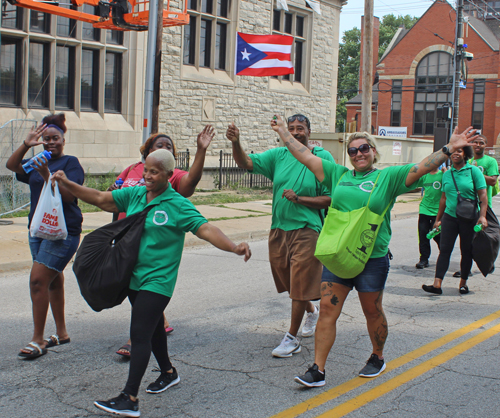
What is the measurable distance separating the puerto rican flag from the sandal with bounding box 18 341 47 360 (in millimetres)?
12332

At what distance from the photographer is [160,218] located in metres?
3.62

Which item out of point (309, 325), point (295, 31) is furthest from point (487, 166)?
point (295, 31)

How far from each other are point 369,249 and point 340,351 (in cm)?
127

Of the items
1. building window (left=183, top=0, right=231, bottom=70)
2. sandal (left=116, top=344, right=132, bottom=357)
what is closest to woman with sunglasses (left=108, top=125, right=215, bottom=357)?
sandal (left=116, top=344, right=132, bottom=357)

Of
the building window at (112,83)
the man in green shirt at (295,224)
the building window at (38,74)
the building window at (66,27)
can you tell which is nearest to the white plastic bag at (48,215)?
the man in green shirt at (295,224)

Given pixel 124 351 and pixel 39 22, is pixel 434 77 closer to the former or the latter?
pixel 39 22

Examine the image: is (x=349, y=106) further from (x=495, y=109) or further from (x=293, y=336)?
(x=293, y=336)

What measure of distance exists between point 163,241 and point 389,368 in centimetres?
219

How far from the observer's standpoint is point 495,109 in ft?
150

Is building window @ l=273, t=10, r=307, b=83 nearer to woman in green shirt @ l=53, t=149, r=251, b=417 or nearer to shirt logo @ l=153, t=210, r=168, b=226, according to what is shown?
woman in green shirt @ l=53, t=149, r=251, b=417

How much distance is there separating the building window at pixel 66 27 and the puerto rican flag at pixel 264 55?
4547mm

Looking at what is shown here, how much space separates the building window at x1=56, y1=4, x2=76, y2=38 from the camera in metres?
15.5

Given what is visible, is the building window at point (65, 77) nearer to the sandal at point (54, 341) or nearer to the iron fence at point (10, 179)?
the iron fence at point (10, 179)

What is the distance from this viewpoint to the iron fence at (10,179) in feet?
39.3
